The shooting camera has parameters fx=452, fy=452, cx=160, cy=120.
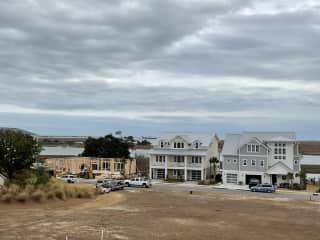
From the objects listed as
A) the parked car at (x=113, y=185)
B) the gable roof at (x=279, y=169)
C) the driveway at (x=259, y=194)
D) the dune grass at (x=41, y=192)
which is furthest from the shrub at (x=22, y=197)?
the gable roof at (x=279, y=169)

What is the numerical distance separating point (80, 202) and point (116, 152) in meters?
38.3

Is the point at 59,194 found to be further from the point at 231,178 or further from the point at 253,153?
the point at 253,153

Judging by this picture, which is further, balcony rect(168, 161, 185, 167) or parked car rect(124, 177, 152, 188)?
balcony rect(168, 161, 185, 167)

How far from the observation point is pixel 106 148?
252 ft

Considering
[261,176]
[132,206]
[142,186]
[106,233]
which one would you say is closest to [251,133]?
[261,176]

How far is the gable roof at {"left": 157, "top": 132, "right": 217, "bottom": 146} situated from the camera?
6719 centimetres

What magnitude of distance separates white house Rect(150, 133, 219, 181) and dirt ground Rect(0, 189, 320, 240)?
69.7 ft

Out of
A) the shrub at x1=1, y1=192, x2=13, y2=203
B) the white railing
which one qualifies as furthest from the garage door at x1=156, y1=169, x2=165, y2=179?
the shrub at x1=1, y1=192, x2=13, y2=203

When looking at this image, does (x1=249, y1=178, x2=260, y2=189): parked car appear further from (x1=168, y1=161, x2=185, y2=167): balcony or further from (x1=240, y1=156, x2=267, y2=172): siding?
(x1=168, y1=161, x2=185, y2=167): balcony

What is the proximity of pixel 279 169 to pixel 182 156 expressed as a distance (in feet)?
47.5

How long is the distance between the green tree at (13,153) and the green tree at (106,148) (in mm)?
33020

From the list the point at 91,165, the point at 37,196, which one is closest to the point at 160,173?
the point at 91,165

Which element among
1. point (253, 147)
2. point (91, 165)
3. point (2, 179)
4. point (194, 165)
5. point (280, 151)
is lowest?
point (2, 179)

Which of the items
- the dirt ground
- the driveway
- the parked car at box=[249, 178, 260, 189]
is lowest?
the dirt ground
